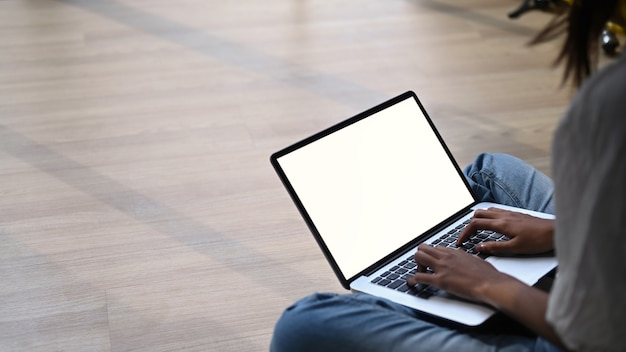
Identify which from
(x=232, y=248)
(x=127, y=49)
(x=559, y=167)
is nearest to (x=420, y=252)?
(x=559, y=167)

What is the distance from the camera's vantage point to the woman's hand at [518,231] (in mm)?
1275

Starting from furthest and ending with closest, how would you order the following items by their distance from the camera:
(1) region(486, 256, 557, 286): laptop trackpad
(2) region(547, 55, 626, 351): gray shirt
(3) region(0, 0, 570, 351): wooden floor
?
(3) region(0, 0, 570, 351): wooden floor
(1) region(486, 256, 557, 286): laptop trackpad
(2) region(547, 55, 626, 351): gray shirt

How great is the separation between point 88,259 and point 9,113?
0.80 meters

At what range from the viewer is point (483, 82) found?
2.73 m

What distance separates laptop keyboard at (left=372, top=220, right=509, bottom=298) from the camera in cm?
125

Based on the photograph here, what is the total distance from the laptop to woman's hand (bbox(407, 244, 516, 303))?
0.05 metres

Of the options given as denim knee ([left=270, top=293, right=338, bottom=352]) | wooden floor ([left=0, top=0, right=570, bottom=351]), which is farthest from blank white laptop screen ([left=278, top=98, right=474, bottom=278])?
wooden floor ([left=0, top=0, right=570, bottom=351])

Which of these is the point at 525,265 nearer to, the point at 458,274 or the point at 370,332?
the point at 458,274

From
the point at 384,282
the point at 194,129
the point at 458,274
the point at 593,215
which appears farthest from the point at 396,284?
the point at 194,129

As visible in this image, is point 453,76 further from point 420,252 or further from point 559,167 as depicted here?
point 559,167

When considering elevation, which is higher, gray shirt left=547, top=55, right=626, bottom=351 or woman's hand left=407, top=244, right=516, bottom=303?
gray shirt left=547, top=55, right=626, bottom=351

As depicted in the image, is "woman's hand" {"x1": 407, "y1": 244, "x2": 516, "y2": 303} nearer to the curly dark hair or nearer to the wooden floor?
the curly dark hair

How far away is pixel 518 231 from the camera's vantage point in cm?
129

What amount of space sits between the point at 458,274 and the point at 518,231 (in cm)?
17
